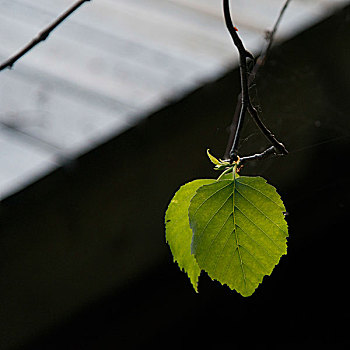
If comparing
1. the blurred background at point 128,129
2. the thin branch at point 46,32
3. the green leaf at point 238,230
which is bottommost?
the green leaf at point 238,230

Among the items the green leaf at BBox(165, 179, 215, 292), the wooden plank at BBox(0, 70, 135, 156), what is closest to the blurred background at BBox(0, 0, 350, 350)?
the wooden plank at BBox(0, 70, 135, 156)

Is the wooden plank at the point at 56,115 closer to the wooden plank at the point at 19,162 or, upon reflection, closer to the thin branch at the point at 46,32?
the wooden plank at the point at 19,162

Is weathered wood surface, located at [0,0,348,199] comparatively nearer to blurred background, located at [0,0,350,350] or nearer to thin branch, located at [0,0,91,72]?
blurred background, located at [0,0,350,350]

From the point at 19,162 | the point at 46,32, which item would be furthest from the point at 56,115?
the point at 46,32

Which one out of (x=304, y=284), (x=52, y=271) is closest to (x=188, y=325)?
(x=304, y=284)

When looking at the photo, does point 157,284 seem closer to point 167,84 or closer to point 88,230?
point 88,230

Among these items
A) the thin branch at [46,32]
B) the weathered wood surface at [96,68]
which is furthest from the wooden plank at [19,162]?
the thin branch at [46,32]
